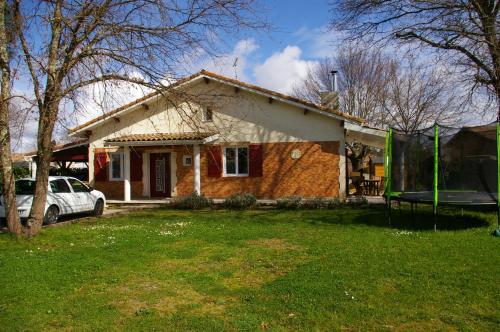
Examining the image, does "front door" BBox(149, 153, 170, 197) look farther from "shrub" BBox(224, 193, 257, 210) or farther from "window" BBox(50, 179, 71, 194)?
"window" BBox(50, 179, 71, 194)

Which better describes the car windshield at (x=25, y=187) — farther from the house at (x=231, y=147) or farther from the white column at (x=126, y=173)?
the white column at (x=126, y=173)

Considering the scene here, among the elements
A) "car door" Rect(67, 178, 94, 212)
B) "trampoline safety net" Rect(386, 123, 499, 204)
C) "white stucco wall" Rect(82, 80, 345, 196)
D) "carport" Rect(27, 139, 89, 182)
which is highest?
"white stucco wall" Rect(82, 80, 345, 196)

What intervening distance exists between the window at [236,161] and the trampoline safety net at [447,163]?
829 centimetres

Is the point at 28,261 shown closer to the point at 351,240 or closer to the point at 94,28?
the point at 94,28

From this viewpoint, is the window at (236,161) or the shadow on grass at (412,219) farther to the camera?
the window at (236,161)

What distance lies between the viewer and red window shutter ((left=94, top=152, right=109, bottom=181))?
20.9 meters

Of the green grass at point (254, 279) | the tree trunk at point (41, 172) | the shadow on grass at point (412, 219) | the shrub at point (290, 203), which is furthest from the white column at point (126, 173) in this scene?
the tree trunk at point (41, 172)

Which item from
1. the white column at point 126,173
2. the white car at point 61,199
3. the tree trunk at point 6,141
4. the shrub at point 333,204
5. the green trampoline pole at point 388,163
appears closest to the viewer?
the tree trunk at point 6,141

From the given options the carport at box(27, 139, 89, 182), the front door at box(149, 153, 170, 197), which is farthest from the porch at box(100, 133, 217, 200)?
the carport at box(27, 139, 89, 182)

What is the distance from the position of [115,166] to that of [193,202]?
6.02 meters

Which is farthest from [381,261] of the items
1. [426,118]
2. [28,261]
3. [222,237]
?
[426,118]

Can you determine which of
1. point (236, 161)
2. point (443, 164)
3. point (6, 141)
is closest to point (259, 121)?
point (236, 161)

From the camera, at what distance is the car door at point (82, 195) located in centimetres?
1460

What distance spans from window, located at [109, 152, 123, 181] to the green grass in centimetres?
996
